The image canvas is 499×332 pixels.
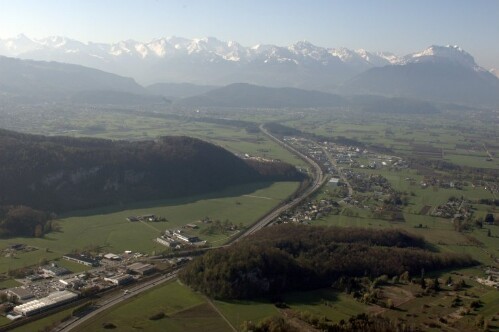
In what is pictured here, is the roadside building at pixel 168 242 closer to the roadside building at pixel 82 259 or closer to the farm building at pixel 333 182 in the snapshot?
the roadside building at pixel 82 259

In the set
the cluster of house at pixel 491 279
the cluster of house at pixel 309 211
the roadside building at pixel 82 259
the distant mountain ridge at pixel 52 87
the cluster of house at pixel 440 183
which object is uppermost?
the distant mountain ridge at pixel 52 87

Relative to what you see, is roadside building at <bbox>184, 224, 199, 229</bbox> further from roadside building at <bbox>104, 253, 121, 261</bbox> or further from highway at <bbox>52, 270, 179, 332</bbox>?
highway at <bbox>52, 270, 179, 332</bbox>

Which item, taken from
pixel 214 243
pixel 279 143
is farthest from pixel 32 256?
pixel 279 143

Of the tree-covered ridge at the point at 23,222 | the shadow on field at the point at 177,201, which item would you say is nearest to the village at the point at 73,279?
the tree-covered ridge at the point at 23,222

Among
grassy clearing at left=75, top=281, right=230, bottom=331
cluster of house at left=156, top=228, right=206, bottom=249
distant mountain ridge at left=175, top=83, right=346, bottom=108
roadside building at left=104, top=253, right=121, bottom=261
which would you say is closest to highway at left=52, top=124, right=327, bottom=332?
grassy clearing at left=75, top=281, right=230, bottom=331

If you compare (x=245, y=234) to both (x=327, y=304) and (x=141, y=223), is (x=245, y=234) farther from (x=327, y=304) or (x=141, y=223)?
(x=327, y=304)
